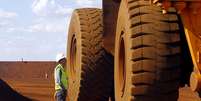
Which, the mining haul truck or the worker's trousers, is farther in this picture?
the worker's trousers

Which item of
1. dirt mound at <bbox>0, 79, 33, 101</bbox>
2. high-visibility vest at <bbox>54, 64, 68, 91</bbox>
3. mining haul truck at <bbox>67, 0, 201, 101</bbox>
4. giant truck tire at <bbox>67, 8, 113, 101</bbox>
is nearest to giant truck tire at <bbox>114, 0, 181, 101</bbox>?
mining haul truck at <bbox>67, 0, 201, 101</bbox>

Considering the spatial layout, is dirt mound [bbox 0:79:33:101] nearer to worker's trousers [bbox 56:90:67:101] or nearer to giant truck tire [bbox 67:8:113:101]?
worker's trousers [bbox 56:90:67:101]

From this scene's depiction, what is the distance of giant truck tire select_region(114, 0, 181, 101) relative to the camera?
20.8ft

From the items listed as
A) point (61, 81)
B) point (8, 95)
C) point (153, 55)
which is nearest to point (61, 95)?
point (61, 81)

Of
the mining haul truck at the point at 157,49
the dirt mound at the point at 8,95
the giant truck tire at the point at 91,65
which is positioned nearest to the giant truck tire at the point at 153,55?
the mining haul truck at the point at 157,49

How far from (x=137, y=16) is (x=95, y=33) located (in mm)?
3257

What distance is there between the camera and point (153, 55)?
635 cm

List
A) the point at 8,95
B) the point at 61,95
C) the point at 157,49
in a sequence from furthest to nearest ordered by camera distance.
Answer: the point at 8,95 → the point at 61,95 → the point at 157,49

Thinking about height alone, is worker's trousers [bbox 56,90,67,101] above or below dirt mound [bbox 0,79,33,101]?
above

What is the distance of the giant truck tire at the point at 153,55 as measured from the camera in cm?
634

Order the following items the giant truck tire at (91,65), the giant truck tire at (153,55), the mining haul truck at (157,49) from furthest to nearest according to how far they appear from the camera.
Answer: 1. the giant truck tire at (91,65)
2. the giant truck tire at (153,55)
3. the mining haul truck at (157,49)

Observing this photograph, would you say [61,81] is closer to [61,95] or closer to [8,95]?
[61,95]

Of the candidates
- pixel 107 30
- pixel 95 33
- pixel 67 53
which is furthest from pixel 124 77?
pixel 67 53

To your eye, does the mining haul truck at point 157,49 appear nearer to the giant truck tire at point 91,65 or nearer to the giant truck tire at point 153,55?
the giant truck tire at point 153,55
